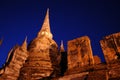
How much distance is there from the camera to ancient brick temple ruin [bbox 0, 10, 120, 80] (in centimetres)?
695

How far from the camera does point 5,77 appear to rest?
13.5 m

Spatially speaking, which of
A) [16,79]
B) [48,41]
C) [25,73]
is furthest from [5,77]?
[48,41]

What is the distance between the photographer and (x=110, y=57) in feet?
25.0

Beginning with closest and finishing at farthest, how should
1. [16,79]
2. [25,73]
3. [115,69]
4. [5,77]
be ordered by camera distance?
[115,69]
[5,77]
[16,79]
[25,73]

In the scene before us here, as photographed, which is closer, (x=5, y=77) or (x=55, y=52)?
(x=5, y=77)

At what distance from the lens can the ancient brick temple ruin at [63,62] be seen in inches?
273

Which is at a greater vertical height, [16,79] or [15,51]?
[15,51]

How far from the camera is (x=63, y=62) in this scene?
1894 centimetres

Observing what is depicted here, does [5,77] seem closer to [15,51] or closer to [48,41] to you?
[15,51]

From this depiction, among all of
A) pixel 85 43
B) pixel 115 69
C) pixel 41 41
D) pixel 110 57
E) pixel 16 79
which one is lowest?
pixel 16 79

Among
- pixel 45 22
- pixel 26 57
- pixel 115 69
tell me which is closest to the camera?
pixel 115 69

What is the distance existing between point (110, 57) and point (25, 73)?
35.4 ft

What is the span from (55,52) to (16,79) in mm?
7461

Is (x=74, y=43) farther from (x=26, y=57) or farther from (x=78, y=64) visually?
(x=26, y=57)
